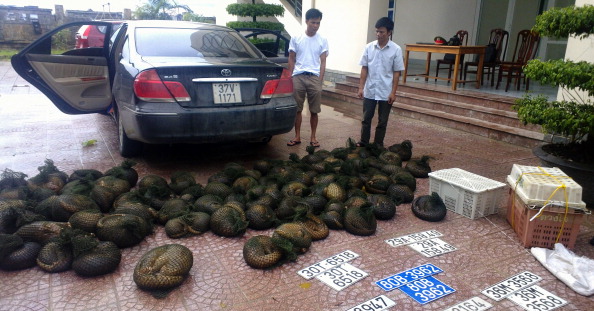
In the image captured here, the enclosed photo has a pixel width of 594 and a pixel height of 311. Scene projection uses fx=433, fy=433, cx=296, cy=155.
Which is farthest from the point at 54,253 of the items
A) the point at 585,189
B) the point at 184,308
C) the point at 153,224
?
the point at 585,189

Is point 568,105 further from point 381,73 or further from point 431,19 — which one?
point 431,19

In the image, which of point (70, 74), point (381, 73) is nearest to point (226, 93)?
point (381, 73)

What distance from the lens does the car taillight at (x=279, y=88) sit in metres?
4.84

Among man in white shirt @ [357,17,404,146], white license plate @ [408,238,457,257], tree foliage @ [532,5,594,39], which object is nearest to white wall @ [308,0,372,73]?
man in white shirt @ [357,17,404,146]

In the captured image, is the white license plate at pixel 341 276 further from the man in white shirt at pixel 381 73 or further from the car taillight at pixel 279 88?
the man in white shirt at pixel 381 73

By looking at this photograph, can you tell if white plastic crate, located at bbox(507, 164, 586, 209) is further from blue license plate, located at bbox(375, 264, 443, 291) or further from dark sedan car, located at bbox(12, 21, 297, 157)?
dark sedan car, located at bbox(12, 21, 297, 157)

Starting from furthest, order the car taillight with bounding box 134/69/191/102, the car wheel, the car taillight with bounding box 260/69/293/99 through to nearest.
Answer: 1. the car wheel
2. the car taillight with bounding box 260/69/293/99
3. the car taillight with bounding box 134/69/191/102

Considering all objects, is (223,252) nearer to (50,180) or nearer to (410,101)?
(50,180)

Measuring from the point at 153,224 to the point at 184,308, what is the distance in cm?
114

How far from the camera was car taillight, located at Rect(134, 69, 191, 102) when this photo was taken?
425cm

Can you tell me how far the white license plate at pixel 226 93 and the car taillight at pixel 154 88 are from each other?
0.37 m

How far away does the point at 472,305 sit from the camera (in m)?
2.52

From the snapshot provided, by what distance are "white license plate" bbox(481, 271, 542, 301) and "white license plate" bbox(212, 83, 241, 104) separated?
301cm

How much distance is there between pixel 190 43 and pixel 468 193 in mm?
3474
